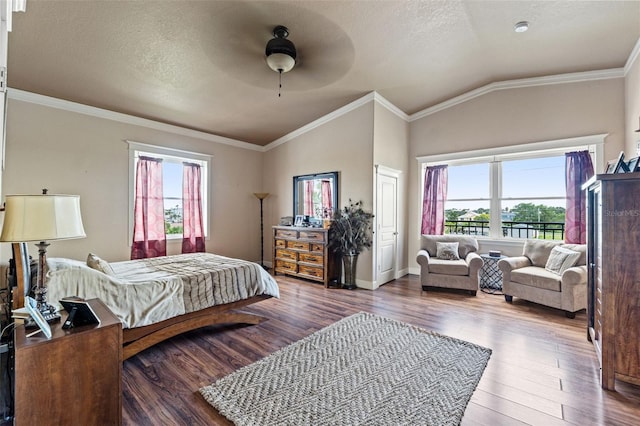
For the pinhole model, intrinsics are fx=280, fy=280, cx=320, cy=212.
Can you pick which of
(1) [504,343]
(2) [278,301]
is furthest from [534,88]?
(2) [278,301]

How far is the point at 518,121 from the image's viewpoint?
4.55 m

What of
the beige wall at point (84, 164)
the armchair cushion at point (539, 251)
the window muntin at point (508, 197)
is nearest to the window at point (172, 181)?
the beige wall at point (84, 164)

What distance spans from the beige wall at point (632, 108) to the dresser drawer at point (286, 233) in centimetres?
471

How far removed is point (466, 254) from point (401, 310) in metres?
1.88

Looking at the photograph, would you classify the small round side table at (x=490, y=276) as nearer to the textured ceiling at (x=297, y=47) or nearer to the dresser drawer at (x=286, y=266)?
the textured ceiling at (x=297, y=47)

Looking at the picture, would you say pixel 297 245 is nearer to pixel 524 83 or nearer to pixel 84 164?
pixel 84 164

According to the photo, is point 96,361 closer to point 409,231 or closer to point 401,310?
point 401,310

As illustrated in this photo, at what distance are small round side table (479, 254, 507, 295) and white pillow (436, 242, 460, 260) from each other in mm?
437

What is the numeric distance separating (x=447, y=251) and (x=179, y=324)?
3986mm

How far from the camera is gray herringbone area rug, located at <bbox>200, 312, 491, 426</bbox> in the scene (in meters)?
1.73

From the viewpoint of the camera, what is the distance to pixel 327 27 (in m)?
2.88

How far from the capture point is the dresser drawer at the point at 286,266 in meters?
5.16

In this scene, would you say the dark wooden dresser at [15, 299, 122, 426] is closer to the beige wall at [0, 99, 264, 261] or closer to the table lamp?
the table lamp

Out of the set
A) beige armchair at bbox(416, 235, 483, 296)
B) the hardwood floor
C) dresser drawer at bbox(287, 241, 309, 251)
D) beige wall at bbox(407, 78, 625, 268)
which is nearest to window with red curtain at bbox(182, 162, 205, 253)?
dresser drawer at bbox(287, 241, 309, 251)
